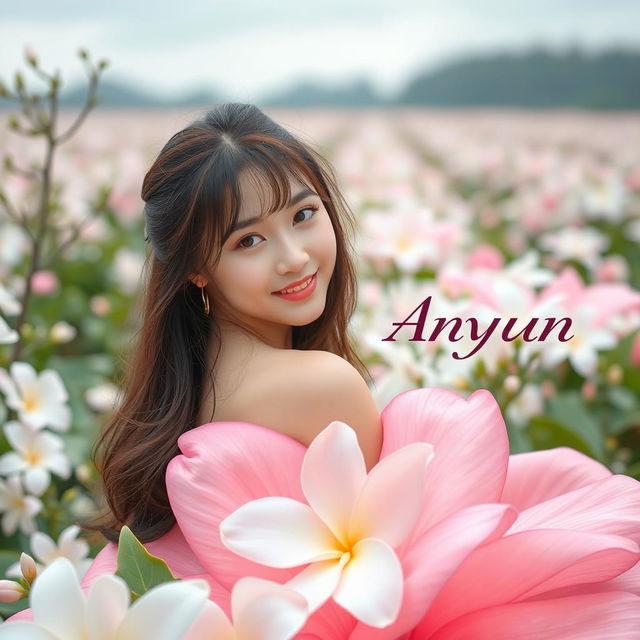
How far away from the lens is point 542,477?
59 centimetres

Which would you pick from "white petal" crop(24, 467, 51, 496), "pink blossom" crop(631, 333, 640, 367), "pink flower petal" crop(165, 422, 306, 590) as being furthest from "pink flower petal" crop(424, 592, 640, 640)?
"pink blossom" crop(631, 333, 640, 367)

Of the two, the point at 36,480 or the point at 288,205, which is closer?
the point at 288,205

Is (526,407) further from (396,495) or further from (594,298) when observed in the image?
(396,495)

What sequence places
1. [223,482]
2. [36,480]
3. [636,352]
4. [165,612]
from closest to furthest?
[165,612] → [223,482] → [36,480] → [636,352]

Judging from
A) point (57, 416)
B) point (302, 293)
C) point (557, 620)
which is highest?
point (302, 293)

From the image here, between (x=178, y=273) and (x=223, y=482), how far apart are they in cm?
19

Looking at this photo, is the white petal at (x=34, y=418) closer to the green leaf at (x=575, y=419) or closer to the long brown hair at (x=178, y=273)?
the long brown hair at (x=178, y=273)

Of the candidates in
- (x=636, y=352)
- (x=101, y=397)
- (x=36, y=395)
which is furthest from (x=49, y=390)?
(x=636, y=352)

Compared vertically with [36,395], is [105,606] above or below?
above

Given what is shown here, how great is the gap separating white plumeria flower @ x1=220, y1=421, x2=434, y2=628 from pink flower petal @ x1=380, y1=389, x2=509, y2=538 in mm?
44

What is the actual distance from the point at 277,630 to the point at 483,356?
1.77 feet

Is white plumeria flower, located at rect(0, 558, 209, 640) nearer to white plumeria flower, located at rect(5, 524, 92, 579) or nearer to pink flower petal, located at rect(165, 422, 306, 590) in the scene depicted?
pink flower petal, located at rect(165, 422, 306, 590)

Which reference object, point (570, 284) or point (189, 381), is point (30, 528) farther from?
point (570, 284)

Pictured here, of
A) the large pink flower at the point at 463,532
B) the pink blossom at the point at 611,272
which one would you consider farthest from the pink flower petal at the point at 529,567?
the pink blossom at the point at 611,272
